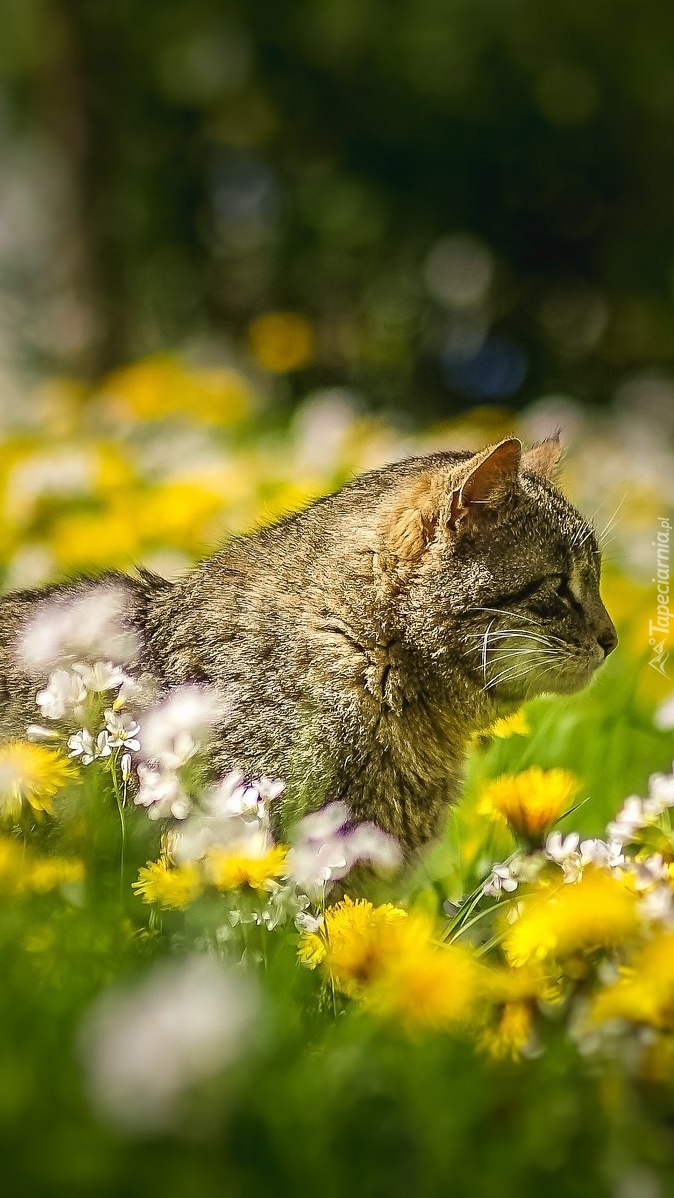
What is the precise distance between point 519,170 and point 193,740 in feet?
20.1

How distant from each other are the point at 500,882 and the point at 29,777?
699 millimetres

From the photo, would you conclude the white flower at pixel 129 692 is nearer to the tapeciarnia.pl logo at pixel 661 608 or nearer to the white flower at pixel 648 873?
the white flower at pixel 648 873

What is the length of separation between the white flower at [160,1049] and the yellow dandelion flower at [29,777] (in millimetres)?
619

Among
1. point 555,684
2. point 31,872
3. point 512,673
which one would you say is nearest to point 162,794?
point 31,872

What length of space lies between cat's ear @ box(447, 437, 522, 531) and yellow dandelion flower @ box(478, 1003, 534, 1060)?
3.54 ft

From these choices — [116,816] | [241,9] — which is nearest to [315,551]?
[116,816]

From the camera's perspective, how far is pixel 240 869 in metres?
1.72

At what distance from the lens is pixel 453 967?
4.91ft

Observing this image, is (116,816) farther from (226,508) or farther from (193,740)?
(226,508)

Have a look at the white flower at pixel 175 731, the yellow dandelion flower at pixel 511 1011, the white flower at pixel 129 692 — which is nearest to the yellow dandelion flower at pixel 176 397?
the white flower at pixel 129 692

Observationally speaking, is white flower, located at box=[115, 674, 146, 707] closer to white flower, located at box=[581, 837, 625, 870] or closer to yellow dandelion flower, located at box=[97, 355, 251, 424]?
white flower, located at box=[581, 837, 625, 870]

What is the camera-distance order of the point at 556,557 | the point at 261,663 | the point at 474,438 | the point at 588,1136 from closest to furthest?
the point at 588,1136
the point at 261,663
the point at 556,557
the point at 474,438

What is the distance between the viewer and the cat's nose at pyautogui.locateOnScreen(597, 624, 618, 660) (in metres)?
2.59

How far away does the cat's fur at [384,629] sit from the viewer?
7.48 ft
